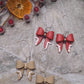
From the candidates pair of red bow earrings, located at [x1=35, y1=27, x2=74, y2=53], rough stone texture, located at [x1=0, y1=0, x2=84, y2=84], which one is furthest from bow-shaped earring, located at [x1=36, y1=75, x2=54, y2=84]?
pair of red bow earrings, located at [x1=35, y1=27, x2=74, y2=53]

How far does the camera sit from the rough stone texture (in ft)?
3.51

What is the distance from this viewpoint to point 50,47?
112cm

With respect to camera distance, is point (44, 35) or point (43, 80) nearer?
point (43, 80)

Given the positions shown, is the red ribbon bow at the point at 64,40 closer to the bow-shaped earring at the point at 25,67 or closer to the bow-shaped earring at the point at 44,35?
the bow-shaped earring at the point at 44,35

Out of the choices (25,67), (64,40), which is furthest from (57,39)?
(25,67)

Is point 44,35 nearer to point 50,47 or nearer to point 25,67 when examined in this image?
point 50,47

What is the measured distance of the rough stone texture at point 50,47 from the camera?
1.07 m

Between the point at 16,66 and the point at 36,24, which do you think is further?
the point at 36,24

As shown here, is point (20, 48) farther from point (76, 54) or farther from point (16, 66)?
point (76, 54)

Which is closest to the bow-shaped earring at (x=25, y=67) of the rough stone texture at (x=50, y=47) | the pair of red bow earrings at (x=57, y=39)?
the rough stone texture at (x=50, y=47)

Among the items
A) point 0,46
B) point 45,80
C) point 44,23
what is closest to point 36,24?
point 44,23

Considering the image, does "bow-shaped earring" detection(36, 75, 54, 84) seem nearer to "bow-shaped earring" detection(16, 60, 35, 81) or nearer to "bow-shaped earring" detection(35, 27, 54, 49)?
"bow-shaped earring" detection(16, 60, 35, 81)

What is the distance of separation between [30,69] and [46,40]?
0.23 m

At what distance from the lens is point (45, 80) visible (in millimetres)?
1031
